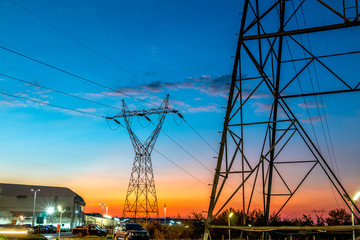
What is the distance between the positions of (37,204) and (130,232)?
3285 inches

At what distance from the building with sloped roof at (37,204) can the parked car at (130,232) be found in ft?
234

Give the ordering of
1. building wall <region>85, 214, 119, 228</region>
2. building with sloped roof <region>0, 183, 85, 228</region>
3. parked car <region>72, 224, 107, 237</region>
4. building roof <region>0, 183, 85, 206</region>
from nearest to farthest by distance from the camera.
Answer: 1. parked car <region>72, 224, 107, 237</region>
2. building with sloped roof <region>0, 183, 85, 228</region>
3. building roof <region>0, 183, 85, 206</region>
4. building wall <region>85, 214, 119, 228</region>

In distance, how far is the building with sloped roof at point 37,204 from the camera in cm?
10081

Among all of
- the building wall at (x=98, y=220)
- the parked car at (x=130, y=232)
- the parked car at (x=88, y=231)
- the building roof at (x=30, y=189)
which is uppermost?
the building roof at (x=30, y=189)

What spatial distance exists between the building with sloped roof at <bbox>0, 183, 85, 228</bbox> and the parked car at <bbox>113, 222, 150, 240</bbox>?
71.2 metres

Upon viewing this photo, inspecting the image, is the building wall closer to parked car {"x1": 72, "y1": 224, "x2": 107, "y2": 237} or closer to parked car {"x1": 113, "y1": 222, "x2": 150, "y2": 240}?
parked car {"x1": 72, "y1": 224, "x2": 107, "y2": 237}

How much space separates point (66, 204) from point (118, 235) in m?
81.1

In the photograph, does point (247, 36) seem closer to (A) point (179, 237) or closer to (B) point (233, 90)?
(B) point (233, 90)

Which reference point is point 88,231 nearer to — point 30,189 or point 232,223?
point 232,223

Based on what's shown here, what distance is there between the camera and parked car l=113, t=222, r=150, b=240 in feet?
105

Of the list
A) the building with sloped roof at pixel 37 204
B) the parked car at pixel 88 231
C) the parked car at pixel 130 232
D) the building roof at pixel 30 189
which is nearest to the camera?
the parked car at pixel 130 232

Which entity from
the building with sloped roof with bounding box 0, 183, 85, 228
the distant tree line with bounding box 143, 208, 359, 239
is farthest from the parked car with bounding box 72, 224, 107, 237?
the building with sloped roof with bounding box 0, 183, 85, 228

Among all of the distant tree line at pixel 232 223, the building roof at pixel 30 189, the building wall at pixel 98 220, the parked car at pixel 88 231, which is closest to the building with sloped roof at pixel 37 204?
the building roof at pixel 30 189

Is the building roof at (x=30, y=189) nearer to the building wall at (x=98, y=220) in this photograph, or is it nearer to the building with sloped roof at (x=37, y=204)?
the building with sloped roof at (x=37, y=204)
